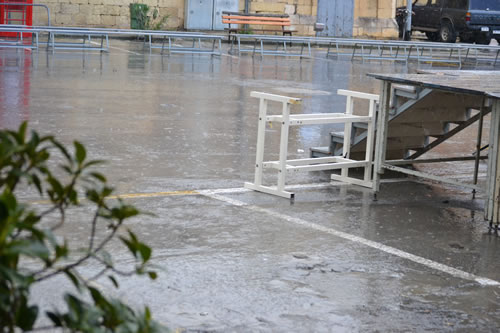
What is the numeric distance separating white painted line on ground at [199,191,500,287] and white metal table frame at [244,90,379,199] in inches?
20.0

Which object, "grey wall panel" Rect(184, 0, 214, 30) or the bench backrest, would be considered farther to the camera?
"grey wall panel" Rect(184, 0, 214, 30)

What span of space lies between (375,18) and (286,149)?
86.0 ft

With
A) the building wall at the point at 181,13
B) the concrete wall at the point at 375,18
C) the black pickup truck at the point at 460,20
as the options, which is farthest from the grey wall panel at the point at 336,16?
the black pickup truck at the point at 460,20

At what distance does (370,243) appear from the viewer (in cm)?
656

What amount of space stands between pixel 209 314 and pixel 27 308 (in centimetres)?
293

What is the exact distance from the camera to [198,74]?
59.9ft

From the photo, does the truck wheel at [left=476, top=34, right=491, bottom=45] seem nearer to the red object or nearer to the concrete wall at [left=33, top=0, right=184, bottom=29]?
the concrete wall at [left=33, top=0, right=184, bottom=29]

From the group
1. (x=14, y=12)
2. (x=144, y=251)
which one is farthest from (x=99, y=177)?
(x=14, y=12)

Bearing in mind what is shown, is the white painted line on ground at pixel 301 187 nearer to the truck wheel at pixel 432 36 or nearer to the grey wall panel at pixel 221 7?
the grey wall panel at pixel 221 7

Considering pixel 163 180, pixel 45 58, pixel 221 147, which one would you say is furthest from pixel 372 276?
pixel 45 58

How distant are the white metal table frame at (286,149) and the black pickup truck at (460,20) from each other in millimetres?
23124

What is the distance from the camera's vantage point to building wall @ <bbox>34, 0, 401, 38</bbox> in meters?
28.0

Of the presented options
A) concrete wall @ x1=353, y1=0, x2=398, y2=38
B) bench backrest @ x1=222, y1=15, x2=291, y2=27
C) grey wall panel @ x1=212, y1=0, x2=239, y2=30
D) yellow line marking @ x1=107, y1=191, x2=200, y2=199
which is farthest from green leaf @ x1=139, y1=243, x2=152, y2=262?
concrete wall @ x1=353, y1=0, x2=398, y2=38

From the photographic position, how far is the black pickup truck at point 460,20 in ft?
101
